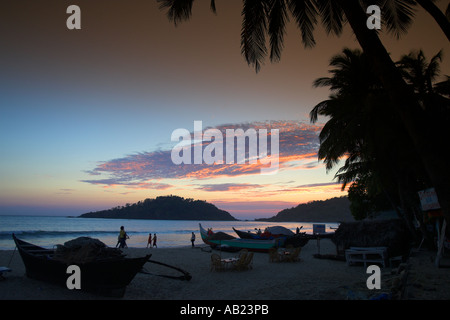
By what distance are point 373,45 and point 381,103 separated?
9202 mm

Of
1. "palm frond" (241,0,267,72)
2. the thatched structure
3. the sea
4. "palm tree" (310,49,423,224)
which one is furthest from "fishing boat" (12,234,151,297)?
the sea

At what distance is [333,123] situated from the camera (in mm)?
16156

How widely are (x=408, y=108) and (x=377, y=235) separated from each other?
428 inches

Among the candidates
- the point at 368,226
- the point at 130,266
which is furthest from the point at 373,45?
the point at 368,226

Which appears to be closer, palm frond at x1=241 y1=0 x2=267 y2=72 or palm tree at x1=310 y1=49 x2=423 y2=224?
palm frond at x1=241 y1=0 x2=267 y2=72

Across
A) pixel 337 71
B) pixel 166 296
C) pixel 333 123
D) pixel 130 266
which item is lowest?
pixel 166 296

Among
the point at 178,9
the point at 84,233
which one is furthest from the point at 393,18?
the point at 84,233

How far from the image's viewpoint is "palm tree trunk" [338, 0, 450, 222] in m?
4.23

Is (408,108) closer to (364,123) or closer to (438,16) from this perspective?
(438,16)

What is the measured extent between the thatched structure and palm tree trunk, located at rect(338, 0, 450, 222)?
10.3 metres

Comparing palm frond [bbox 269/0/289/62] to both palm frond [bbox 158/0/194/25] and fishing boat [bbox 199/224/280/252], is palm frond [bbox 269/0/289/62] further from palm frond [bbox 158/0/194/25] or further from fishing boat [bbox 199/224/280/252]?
fishing boat [bbox 199/224/280/252]

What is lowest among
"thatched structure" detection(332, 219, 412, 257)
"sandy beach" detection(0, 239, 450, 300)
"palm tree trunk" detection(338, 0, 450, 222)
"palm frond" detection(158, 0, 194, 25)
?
"sandy beach" detection(0, 239, 450, 300)

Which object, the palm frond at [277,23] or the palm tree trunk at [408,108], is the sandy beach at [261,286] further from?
the palm frond at [277,23]
